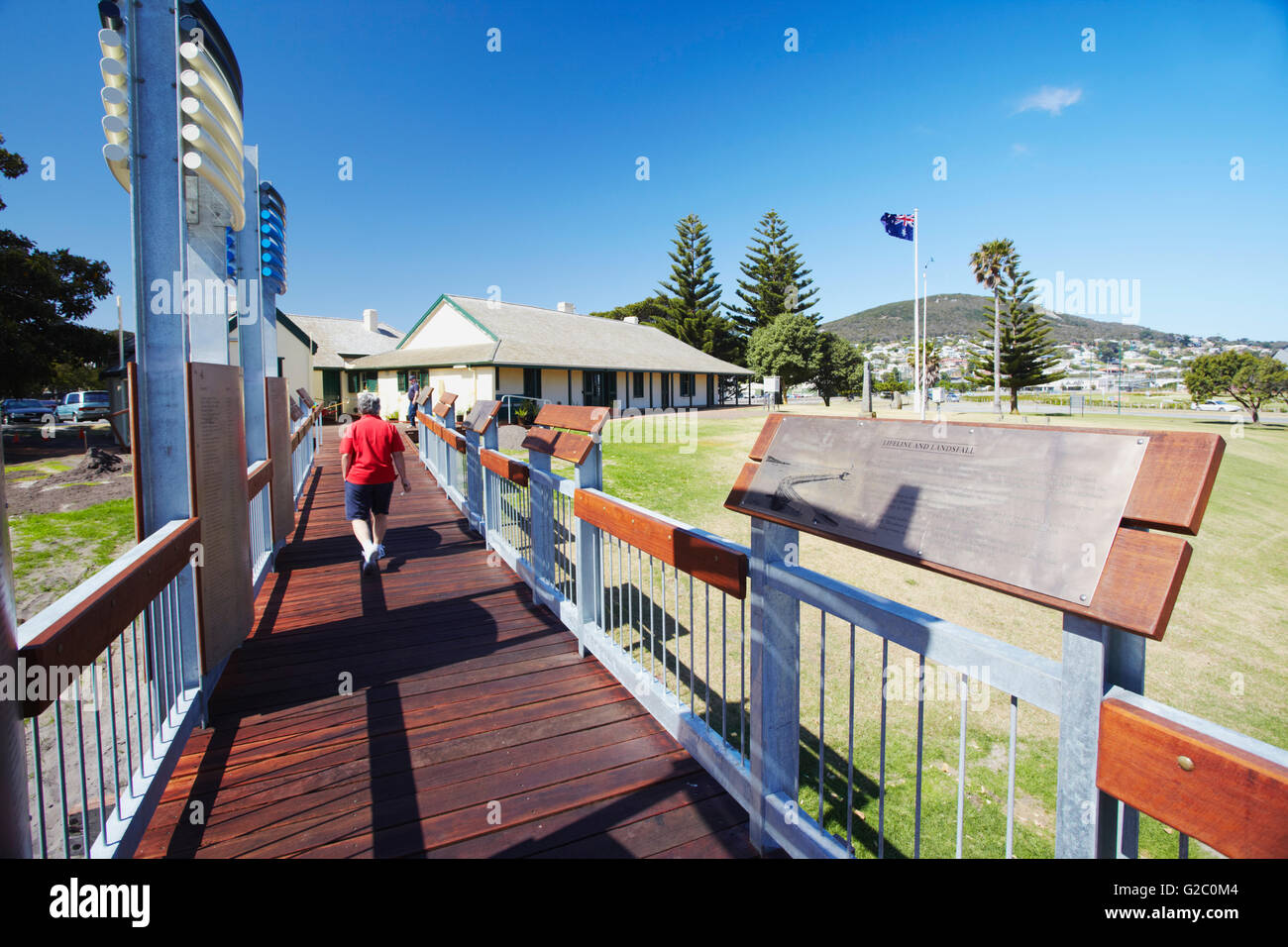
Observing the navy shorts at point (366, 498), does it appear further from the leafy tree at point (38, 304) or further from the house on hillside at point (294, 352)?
the house on hillside at point (294, 352)

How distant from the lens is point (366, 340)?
1527 inches

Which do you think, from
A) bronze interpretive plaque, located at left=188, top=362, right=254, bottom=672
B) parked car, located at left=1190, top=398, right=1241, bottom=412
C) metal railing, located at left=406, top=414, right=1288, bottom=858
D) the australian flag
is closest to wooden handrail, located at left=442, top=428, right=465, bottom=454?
metal railing, located at left=406, top=414, right=1288, bottom=858

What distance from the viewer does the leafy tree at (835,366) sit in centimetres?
4932

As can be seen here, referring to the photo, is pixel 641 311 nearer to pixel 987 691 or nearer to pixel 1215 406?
pixel 1215 406

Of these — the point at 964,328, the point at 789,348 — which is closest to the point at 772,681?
the point at 789,348

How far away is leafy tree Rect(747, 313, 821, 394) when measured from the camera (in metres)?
47.9

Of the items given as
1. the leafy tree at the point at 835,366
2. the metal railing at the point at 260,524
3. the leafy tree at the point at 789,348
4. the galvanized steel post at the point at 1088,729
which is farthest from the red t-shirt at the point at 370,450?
the leafy tree at the point at 835,366

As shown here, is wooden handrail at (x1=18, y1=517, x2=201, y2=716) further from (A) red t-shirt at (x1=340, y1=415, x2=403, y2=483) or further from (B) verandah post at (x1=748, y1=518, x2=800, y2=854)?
(A) red t-shirt at (x1=340, y1=415, x2=403, y2=483)

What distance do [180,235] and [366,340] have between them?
1546 inches

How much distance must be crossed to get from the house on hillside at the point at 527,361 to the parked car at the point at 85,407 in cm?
1265

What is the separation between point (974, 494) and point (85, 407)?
142ft

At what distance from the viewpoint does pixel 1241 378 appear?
130ft

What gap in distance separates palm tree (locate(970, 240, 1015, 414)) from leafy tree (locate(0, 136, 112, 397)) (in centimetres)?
5312
